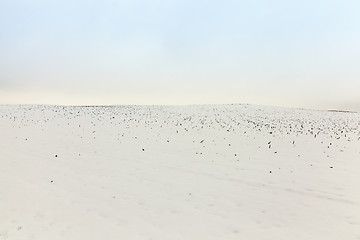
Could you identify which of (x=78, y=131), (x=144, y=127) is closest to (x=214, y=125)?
(x=144, y=127)

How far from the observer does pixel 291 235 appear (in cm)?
854

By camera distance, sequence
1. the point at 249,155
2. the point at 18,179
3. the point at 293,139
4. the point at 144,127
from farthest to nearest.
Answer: the point at 144,127 → the point at 293,139 → the point at 249,155 → the point at 18,179

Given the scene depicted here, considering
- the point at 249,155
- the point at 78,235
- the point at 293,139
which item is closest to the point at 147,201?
the point at 78,235

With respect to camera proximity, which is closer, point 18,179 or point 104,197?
point 104,197

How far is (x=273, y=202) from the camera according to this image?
10.7 metres

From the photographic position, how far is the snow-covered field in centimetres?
916

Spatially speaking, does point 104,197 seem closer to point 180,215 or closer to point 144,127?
point 180,215

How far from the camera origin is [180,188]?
1216cm

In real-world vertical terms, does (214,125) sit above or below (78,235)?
above

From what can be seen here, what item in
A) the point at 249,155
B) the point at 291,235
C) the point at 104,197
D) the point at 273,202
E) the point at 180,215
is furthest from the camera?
the point at 249,155

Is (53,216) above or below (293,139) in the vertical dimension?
below

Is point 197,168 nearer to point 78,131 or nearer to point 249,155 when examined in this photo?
point 249,155

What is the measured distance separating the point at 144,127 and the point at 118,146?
7.87m

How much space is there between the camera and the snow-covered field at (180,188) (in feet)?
30.1
